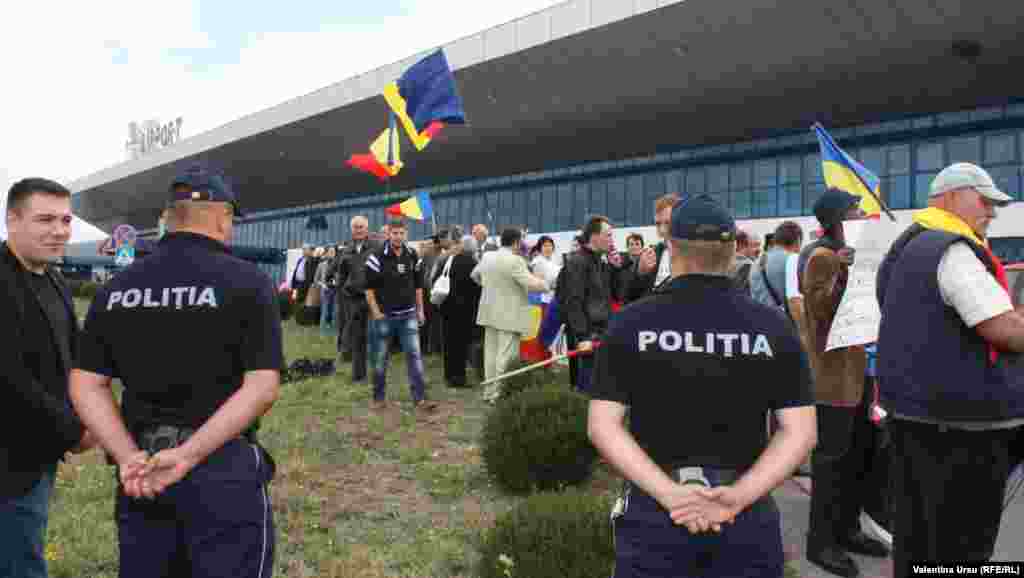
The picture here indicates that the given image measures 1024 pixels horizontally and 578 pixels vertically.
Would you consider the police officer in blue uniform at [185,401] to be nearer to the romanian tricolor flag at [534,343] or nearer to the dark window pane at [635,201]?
the romanian tricolor flag at [534,343]

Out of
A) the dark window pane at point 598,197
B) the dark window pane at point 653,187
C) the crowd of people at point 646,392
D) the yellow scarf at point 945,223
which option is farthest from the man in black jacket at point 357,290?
the dark window pane at point 598,197

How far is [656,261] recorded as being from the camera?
6.69 m

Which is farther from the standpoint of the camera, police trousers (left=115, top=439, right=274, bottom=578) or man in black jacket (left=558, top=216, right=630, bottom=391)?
man in black jacket (left=558, top=216, right=630, bottom=391)

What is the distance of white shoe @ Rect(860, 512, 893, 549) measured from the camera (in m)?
4.35

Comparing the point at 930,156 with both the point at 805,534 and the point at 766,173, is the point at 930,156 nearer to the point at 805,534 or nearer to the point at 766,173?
the point at 766,173

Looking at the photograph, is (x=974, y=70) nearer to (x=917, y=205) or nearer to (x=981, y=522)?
(x=917, y=205)

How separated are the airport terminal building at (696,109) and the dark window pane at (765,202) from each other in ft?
0.27

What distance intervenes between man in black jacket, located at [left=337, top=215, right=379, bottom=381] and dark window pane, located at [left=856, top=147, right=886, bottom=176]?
24260 millimetres

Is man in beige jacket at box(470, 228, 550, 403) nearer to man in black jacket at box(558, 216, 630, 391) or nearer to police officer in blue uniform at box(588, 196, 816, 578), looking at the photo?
man in black jacket at box(558, 216, 630, 391)

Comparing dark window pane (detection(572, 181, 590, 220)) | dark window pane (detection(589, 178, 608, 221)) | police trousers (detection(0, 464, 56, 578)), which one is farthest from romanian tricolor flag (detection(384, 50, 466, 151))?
dark window pane (detection(572, 181, 590, 220))

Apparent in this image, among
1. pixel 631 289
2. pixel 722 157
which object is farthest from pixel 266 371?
pixel 722 157

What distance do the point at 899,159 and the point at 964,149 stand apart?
2.18m

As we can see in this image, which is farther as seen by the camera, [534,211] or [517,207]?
[517,207]

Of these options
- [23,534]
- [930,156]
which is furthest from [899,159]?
[23,534]
